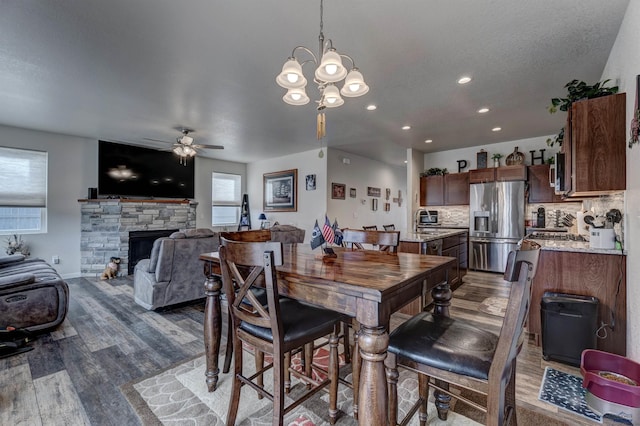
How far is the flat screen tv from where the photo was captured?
5.69 metres

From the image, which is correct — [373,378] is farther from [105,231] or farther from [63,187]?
[63,187]

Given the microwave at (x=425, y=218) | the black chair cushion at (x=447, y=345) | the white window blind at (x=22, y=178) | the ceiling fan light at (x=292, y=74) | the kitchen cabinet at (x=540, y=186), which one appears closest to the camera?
the black chair cushion at (x=447, y=345)

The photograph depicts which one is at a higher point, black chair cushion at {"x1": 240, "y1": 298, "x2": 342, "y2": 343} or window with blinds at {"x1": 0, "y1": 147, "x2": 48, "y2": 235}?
window with blinds at {"x1": 0, "y1": 147, "x2": 48, "y2": 235}

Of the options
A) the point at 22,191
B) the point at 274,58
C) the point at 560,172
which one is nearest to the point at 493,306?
the point at 560,172

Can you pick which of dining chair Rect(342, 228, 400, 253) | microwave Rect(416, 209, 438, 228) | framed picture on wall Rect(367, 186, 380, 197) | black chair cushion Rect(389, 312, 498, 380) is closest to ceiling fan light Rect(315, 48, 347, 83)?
dining chair Rect(342, 228, 400, 253)

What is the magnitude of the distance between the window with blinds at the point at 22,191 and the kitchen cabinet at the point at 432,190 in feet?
24.2

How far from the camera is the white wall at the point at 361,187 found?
6395 millimetres

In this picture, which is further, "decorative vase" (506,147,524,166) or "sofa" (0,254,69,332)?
"decorative vase" (506,147,524,166)

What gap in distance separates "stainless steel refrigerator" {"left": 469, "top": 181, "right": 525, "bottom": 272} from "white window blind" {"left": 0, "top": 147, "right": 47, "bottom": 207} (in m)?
8.03

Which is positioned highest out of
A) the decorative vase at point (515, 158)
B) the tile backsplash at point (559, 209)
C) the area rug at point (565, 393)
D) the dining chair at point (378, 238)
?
the decorative vase at point (515, 158)

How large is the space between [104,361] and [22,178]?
4.53m

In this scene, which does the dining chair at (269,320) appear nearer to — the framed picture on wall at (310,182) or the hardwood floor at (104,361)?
the hardwood floor at (104,361)

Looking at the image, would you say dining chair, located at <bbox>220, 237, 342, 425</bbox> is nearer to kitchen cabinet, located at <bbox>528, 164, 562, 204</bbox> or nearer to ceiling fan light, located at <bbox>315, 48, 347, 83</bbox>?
ceiling fan light, located at <bbox>315, 48, 347, 83</bbox>

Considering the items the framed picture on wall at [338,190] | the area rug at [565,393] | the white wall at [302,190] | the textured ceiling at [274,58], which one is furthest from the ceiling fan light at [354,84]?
the framed picture on wall at [338,190]
